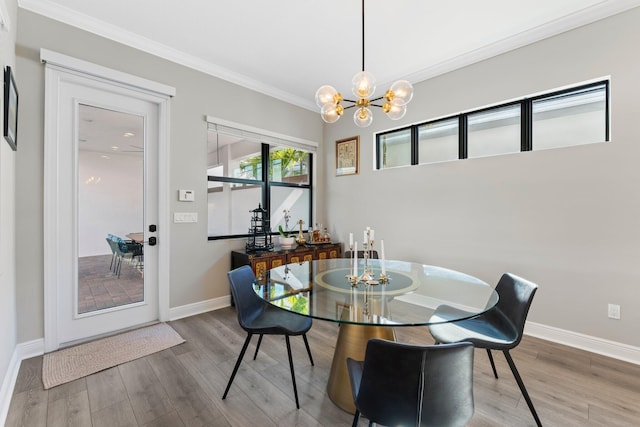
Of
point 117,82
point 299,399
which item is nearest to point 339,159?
point 117,82

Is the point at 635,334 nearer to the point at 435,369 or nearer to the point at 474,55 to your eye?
the point at 435,369

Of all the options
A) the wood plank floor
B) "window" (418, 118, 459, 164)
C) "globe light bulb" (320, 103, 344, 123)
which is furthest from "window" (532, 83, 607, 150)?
"globe light bulb" (320, 103, 344, 123)

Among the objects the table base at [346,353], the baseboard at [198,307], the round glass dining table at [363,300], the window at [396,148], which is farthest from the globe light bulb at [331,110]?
the baseboard at [198,307]

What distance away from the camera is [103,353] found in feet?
7.71

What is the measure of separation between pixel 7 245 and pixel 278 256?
2.31m

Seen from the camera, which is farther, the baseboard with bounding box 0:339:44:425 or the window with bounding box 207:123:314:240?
the window with bounding box 207:123:314:240

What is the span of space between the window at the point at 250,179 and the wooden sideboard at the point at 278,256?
401 millimetres

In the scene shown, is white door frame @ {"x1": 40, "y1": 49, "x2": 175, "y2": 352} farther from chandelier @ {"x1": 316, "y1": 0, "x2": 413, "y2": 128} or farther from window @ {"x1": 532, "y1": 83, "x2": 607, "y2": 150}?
window @ {"x1": 532, "y1": 83, "x2": 607, "y2": 150}

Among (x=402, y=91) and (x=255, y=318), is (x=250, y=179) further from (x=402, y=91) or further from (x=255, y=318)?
(x=402, y=91)

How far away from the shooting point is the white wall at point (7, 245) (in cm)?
170

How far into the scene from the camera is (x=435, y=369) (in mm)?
957

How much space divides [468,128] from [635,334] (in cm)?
233

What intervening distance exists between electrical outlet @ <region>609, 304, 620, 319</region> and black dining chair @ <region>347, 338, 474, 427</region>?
2.27 meters

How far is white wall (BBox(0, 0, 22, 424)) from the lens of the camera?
170cm
